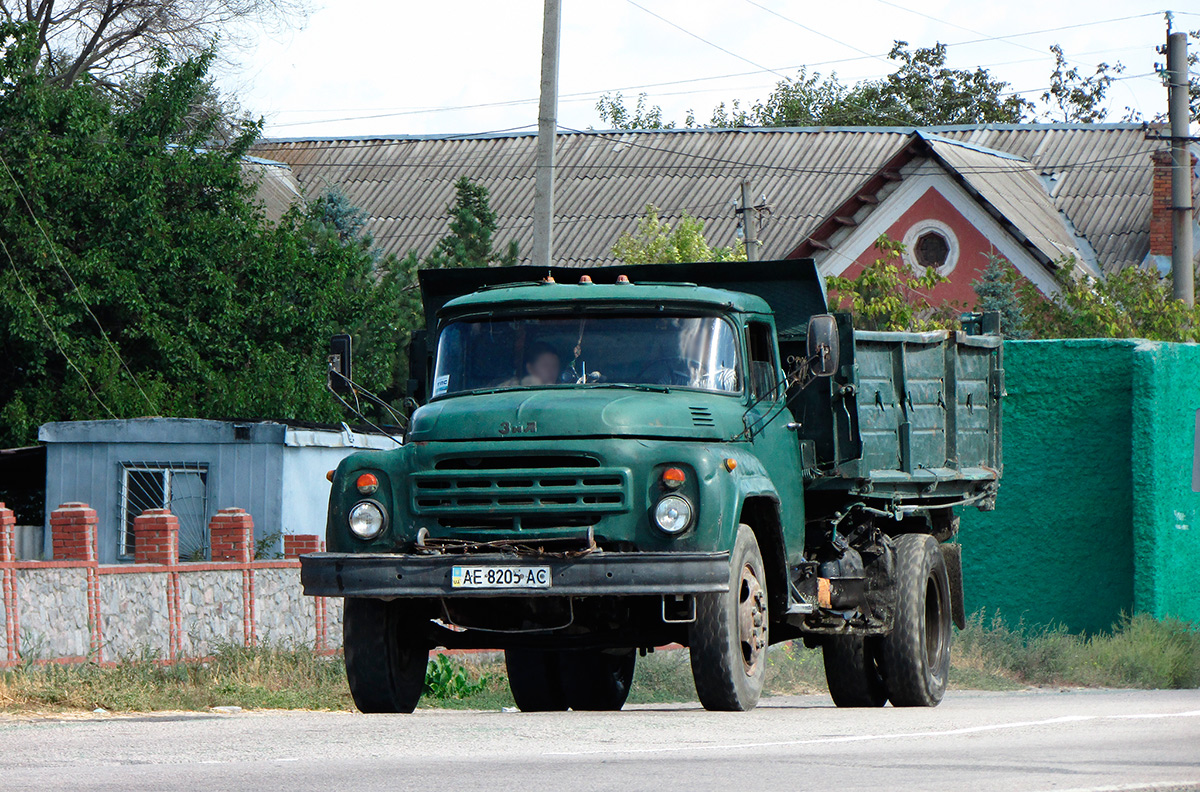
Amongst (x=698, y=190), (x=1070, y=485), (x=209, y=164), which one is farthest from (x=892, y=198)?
(x=1070, y=485)

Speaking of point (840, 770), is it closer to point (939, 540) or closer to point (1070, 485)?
point (939, 540)

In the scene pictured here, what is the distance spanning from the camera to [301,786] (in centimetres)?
743

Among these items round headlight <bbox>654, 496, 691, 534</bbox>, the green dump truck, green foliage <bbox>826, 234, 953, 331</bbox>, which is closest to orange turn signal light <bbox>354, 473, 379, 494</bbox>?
the green dump truck

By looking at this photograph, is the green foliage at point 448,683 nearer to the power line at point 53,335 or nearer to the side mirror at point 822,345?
the side mirror at point 822,345

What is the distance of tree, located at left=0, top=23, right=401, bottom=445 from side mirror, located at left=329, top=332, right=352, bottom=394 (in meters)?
17.7

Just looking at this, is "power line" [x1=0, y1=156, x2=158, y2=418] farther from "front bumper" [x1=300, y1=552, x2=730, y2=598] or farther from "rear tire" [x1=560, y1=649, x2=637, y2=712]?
"front bumper" [x1=300, y1=552, x2=730, y2=598]

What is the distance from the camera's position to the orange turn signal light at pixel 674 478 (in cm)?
1036

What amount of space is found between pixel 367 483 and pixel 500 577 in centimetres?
104

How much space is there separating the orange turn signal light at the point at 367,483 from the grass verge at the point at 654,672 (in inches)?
182

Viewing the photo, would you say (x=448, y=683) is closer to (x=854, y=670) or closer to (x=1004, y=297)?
(x=854, y=670)

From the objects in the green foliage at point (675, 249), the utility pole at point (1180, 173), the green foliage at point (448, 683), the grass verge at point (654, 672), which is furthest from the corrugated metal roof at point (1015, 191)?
the green foliage at point (448, 683)

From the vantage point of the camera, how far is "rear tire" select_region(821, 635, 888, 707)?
13.4 metres

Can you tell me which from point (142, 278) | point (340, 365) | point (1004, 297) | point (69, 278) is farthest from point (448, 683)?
point (1004, 297)

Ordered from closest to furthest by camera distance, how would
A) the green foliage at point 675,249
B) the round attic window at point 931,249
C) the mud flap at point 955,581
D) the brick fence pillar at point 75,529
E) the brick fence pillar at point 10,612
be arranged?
1. the mud flap at point 955,581
2. the brick fence pillar at point 10,612
3. the brick fence pillar at point 75,529
4. the green foliage at point 675,249
5. the round attic window at point 931,249
